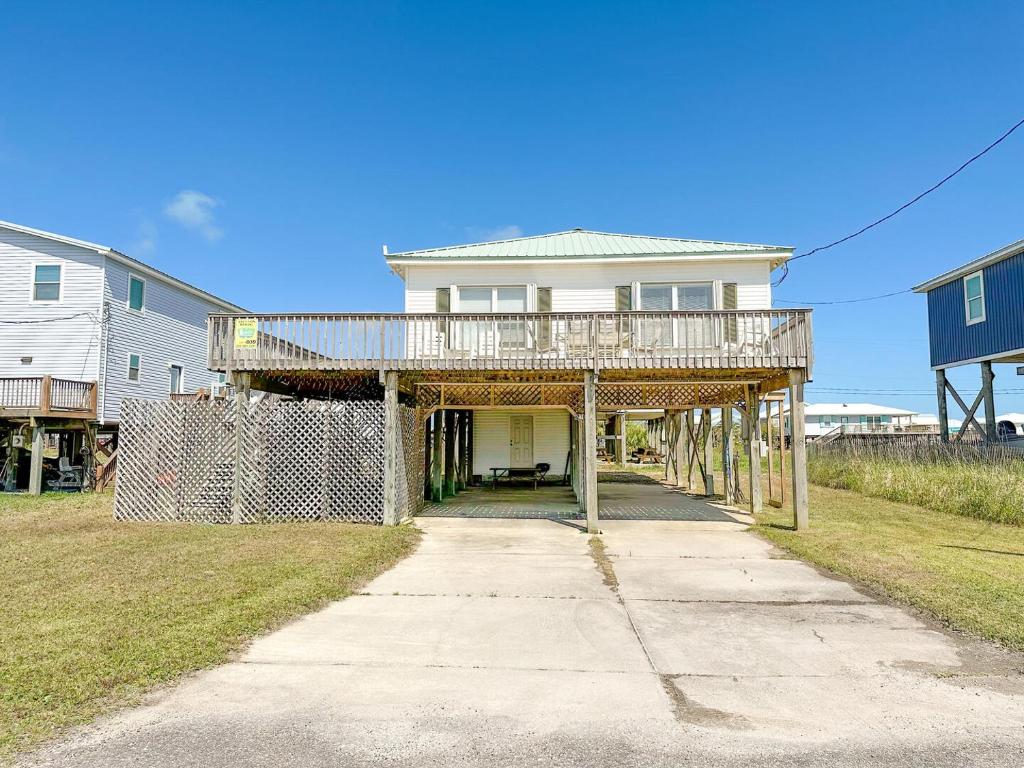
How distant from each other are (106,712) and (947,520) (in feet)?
44.5

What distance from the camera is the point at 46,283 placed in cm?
1820

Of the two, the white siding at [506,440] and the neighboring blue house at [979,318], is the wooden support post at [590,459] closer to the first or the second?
the white siding at [506,440]

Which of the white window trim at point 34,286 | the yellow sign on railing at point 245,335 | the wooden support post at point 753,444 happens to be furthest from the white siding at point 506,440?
the white window trim at point 34,286

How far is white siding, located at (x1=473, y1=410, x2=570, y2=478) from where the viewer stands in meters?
18.6

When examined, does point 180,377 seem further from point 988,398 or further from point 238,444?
point 988,398

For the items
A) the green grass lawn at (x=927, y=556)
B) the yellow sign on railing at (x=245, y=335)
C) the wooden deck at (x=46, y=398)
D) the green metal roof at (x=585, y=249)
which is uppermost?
the green metal roof at (x=585, y=249)

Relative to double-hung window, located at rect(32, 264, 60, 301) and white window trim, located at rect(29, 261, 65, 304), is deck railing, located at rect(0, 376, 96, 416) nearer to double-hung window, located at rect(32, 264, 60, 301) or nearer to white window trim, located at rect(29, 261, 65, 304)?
white window trim, located at rect(29, 261, 65, 304)

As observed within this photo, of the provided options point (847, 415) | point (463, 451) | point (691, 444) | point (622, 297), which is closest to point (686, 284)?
point (622, 297)

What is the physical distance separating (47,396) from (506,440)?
1197cm

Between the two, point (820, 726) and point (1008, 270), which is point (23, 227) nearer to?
point (820, 726)

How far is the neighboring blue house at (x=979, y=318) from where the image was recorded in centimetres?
1777

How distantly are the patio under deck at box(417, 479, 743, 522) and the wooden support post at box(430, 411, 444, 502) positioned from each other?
1.19 ft

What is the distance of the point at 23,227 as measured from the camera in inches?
716

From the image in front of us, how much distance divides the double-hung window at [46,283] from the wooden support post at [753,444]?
63.1 ft
